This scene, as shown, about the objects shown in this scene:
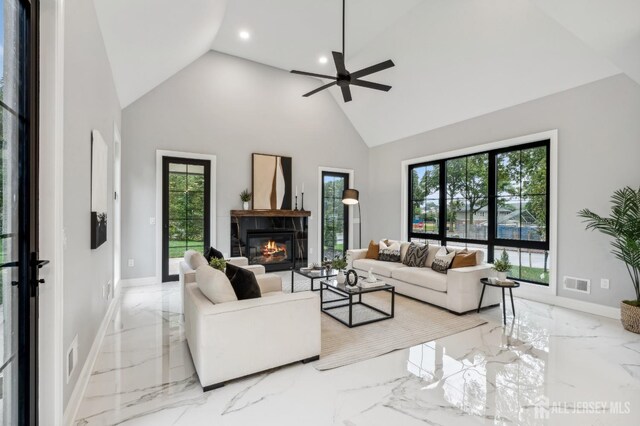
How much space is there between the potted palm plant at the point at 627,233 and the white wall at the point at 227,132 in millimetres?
4718

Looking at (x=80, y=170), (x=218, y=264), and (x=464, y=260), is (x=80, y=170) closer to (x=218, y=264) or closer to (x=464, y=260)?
(x=218, y=264)

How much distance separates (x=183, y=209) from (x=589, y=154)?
610cm

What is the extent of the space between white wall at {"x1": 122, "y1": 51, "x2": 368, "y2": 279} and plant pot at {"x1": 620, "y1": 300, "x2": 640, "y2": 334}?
4.94 m

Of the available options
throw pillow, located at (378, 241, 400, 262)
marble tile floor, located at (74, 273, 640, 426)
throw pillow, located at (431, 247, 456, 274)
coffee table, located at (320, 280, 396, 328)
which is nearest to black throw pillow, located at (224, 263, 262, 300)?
marble tile floor, located at (74, 273, 640, 426)

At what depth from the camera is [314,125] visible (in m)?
7.08

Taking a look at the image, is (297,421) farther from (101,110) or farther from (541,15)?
(541,15)

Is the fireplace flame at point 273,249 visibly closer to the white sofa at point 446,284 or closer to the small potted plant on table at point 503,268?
the white sofa at point 446,284

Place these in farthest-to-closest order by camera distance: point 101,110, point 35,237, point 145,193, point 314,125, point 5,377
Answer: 1. point 314,125
2. point 145,193
3. point 101,110
4. point 35,237
5. point 5,377

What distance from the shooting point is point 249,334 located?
7.91ft

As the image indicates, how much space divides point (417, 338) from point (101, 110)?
3893mm

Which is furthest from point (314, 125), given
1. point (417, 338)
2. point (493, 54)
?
point (417, 338)

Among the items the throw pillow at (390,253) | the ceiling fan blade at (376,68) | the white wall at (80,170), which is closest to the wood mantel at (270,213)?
the throw pillow at (390,253)

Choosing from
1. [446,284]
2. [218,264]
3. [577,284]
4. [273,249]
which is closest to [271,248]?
[273,249]

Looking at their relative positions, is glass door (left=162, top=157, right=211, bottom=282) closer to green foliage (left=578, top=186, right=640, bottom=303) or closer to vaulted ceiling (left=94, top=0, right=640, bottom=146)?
vaulted ceiling (left=94, top=0, right=640, bottom=146)
